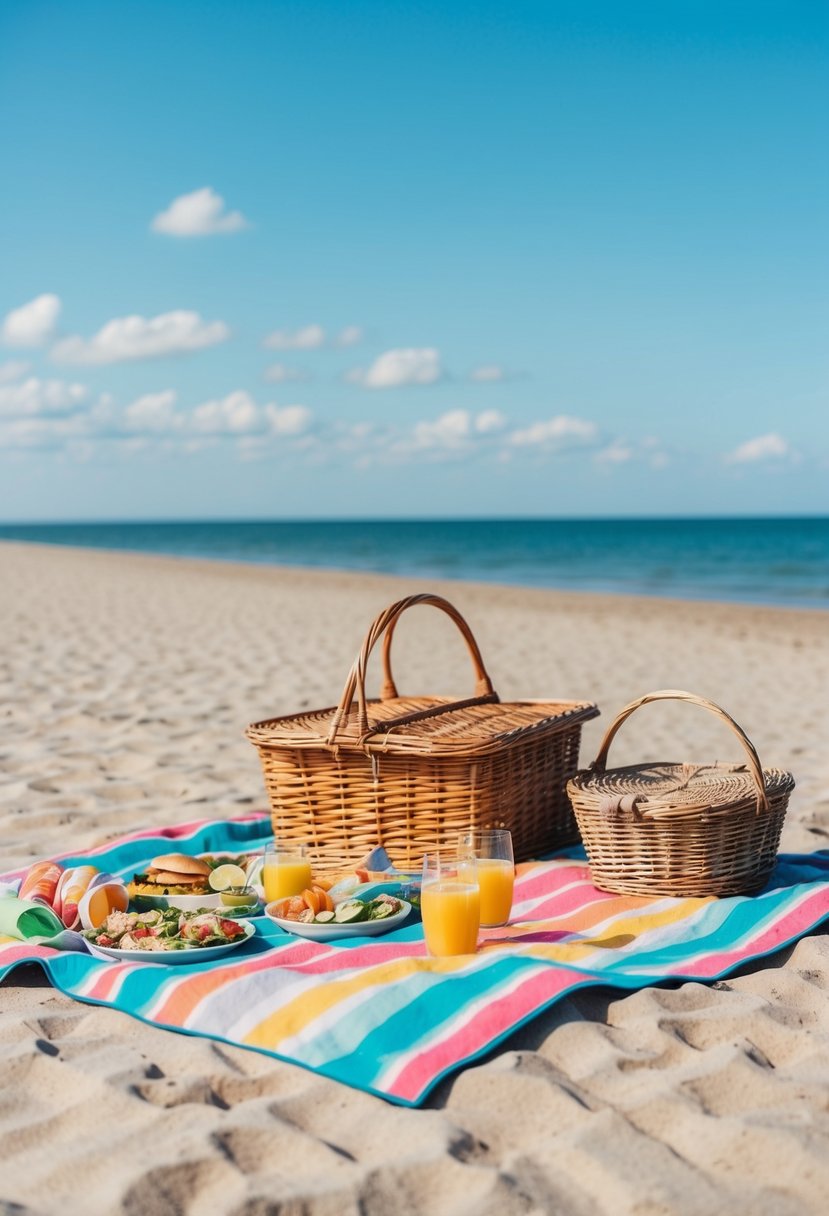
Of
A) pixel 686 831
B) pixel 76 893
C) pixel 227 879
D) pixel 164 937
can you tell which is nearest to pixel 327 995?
pixel 164 937

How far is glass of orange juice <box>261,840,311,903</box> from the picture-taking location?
295 cm

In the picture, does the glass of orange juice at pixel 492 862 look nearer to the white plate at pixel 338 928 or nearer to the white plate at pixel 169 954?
the white plate at pixel 338 928

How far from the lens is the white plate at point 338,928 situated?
2.72m

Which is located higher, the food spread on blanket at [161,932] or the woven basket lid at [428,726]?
the woven basket lid at [428,726]

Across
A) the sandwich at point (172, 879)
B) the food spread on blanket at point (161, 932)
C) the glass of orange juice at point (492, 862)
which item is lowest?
the food spread on blanket at point (161, 932)

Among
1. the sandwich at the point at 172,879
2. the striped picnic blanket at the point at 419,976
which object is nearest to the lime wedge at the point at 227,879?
the sandwich at the point at 172,879

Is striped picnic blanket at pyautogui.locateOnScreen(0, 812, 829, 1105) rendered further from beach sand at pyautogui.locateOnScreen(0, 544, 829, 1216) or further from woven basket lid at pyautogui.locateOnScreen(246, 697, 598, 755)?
woven basket lid at pyautogui.locateOnScreen(246, 697, 598, 755)

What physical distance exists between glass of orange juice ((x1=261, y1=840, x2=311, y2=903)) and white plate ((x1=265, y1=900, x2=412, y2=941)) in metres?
0.15

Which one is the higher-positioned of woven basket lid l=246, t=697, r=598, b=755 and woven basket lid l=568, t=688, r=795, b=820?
woven basket lid l=246, t=697, r=598, b=755

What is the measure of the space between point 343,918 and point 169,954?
428 mm

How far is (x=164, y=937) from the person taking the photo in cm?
262

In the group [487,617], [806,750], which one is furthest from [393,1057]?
[487,617]

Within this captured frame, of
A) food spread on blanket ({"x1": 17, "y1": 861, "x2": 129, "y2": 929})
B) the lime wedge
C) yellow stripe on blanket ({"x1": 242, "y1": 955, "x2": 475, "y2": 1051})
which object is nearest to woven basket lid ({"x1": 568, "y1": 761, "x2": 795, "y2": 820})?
yellow stripe on blanket ({"x1": 242, "y1": 955, "x2": 475, "y2": 1051})

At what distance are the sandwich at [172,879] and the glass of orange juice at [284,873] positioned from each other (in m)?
0.17
